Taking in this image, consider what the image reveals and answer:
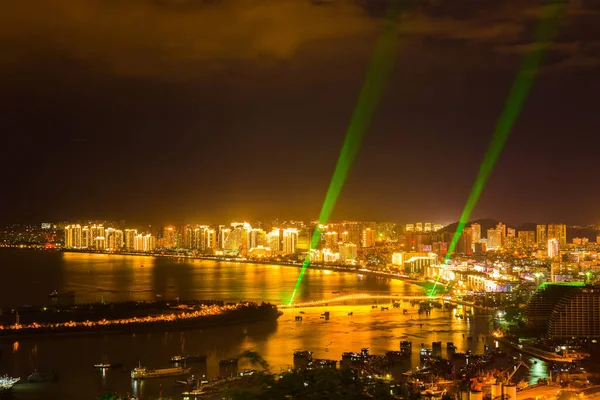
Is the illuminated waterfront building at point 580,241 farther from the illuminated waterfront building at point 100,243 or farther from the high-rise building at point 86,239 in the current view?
the high-rise building at point 86,239

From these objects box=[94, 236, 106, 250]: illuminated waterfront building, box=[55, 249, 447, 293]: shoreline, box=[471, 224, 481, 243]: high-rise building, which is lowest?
box=[55, 249, 447, 293]: shoreline

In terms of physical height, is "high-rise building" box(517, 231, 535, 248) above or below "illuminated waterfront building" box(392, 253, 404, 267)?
above

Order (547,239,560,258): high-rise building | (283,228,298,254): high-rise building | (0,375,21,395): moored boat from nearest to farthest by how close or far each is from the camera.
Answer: (0,375,21,395): moored boat < (547,239,560,258): high-rise building < (283,228,298,254): high-rise building

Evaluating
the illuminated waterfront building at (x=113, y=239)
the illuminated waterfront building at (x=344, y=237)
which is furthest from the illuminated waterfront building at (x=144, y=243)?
the illuminated waterfront building at (x=344, y=237)

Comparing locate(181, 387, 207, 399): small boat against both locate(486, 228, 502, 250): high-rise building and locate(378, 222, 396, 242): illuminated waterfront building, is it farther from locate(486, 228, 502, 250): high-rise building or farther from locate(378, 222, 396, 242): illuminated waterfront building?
locate(378, 222, 396, 242): illuminated waterfront building

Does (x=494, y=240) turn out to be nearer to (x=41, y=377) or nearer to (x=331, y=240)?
(x=331, y=240)

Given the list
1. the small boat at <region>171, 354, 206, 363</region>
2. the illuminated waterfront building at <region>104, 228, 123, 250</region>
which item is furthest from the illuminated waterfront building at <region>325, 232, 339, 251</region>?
the small boat at <region>171, 354, 206, 363</region>
